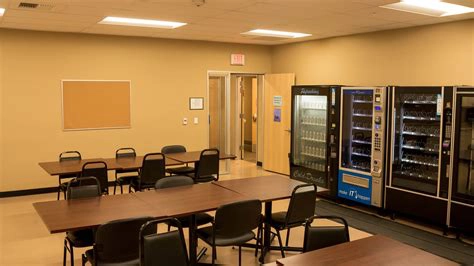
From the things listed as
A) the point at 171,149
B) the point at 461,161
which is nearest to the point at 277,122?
the point at 171,149

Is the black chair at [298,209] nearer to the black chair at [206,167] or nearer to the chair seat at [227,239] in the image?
the chair seat at [227,239]

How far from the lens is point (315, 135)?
24.8ft

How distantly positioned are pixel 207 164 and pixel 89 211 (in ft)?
8.80

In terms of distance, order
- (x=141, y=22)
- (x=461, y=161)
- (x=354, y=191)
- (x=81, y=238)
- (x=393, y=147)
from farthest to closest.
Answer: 1. (x=141, y=22)
2. (x=354, y=191)
3. (x=393, y=147)
4. (x=461, y=161)
5. (x=81, y=238)

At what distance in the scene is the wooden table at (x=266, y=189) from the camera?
13.9 feet

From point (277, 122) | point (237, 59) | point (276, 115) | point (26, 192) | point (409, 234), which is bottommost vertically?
point (409, 234)

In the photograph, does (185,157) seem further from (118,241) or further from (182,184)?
(118,241)

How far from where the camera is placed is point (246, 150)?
40.1 feet

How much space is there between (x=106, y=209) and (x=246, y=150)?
864 cm

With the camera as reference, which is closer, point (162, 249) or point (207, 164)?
point (162, 249)

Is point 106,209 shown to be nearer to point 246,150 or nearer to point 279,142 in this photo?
point 279,142

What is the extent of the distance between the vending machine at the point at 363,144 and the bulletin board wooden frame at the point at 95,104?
13.3 feet

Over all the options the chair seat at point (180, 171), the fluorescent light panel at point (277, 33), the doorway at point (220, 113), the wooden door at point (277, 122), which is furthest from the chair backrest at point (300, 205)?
the doorway at point (220, 113)

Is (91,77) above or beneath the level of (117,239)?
above
